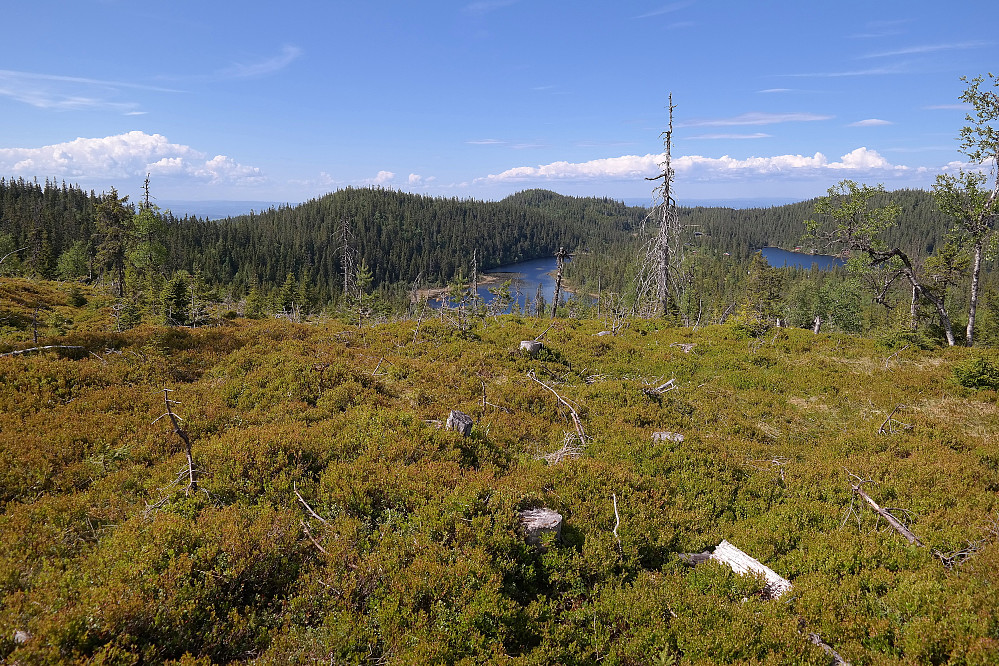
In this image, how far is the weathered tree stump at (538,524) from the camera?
7195 millimetres

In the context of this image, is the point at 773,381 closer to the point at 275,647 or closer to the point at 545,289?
the point at 275,647

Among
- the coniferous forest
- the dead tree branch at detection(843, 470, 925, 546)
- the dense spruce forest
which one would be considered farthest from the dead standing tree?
the dead tree branch at detection(843, 470, 925, 546)

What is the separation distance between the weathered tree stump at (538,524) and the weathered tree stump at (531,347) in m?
10.6

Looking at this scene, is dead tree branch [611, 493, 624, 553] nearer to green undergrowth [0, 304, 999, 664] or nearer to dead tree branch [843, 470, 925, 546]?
green undergrowth [0, 304, 999, 664]

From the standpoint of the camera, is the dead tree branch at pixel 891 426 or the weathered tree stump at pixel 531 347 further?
the weathered tree stump at pixel 531 347

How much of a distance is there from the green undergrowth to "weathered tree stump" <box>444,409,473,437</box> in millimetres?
459

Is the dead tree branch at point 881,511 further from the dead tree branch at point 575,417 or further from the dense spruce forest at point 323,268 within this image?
the dense spruce forest at point 323,268

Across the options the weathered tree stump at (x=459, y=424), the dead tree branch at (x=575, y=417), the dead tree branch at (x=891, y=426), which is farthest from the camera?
the dead tree branch at (x=891, y=426)

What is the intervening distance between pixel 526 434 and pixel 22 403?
11146 millimetres

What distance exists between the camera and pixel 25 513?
664 cm

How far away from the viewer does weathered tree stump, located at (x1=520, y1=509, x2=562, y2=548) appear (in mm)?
7195

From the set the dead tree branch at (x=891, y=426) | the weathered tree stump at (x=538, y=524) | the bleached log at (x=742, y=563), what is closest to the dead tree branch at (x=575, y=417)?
the weathered tree stump at (x=538, y=524)

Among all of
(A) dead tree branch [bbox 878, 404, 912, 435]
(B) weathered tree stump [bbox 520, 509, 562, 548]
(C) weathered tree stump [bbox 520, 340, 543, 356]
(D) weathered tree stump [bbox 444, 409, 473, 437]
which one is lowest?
(A) dead tree branch [bbox 878, 404, 912, 435]

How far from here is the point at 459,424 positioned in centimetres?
1065
